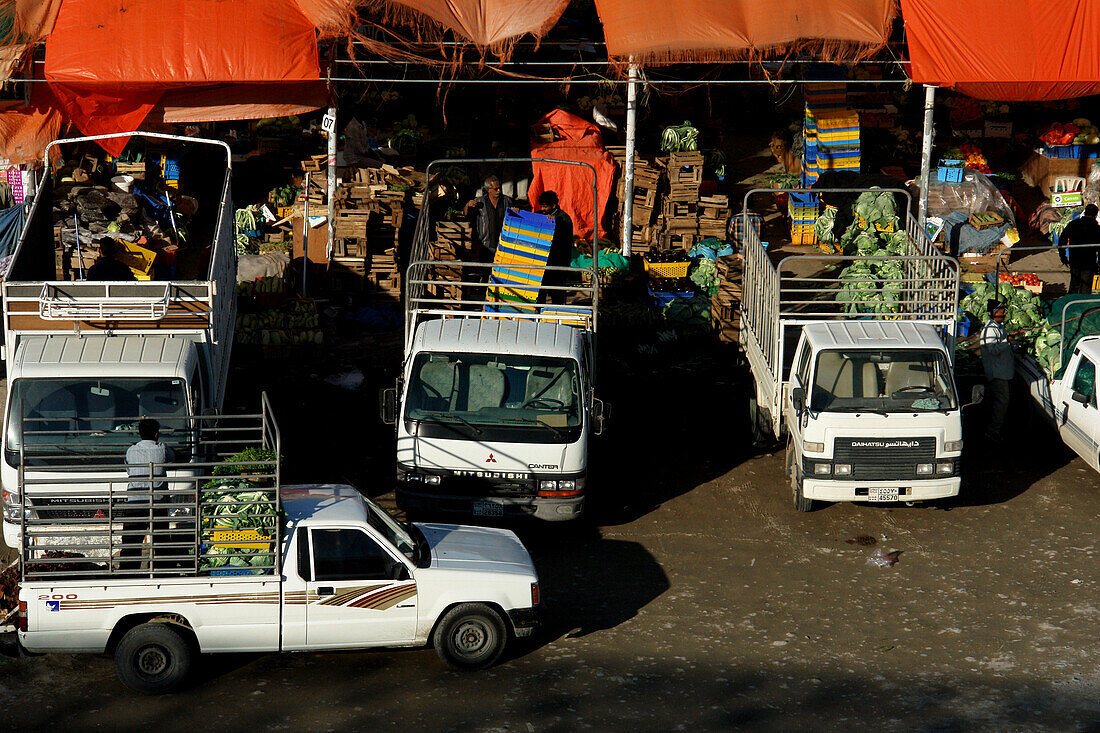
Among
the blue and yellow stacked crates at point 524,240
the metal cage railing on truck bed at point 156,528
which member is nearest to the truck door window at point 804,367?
the blue and yellow stacked crates at point 524,240

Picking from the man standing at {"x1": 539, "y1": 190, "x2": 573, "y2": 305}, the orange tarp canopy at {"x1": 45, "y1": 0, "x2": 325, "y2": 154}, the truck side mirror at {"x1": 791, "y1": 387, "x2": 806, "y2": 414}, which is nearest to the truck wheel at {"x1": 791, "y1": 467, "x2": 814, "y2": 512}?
the truck side mirror at {"x1": 791, "y1": 387, "x2": 806, "y2": 414}

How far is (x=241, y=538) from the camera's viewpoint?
33.1 ft

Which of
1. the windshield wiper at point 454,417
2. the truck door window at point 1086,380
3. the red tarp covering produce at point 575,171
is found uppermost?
the red tarp covering produce at point 575,171

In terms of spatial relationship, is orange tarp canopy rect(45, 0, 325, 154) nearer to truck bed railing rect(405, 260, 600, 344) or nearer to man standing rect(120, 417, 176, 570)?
truck bed railing rect(405, 260, 600, 344)

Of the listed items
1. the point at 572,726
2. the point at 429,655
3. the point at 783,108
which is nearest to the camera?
the point at 572,726

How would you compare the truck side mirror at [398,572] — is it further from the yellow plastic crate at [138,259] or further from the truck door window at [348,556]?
the yellow plastic crate at [138,259]

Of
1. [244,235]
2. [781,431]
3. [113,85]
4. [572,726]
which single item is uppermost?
[113,85]

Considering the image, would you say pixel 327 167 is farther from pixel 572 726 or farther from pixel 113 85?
pixel 572 726

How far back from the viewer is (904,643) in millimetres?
11188

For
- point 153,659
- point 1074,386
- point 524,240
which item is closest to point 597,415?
point 524,240

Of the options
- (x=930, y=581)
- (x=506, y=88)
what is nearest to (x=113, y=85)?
(x=506, y=88)

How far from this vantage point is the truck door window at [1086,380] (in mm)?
14604

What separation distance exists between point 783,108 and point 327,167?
9.71 meters

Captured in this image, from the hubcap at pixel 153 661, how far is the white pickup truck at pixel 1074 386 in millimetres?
10727
